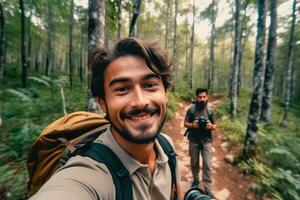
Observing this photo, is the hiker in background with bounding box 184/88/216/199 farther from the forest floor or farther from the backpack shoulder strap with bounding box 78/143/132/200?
the backpack shoulder strap with bounding box 78/143/132/200

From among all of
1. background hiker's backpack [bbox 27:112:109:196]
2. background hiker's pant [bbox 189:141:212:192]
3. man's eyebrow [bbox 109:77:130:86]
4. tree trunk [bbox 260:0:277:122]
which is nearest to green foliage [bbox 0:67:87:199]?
background hiker's backpack [bbox 27:112:109:196]

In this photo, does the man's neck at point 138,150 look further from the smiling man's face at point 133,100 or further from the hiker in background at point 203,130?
the hiker in background at point 203,130

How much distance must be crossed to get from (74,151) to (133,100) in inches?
23.7

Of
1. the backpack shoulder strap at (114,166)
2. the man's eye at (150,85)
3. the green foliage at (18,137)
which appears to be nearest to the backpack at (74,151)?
the backpack shoulder strap at (114,166)

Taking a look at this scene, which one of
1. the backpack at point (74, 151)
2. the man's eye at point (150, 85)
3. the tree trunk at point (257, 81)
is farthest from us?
the tree trunk at point (257, 81)

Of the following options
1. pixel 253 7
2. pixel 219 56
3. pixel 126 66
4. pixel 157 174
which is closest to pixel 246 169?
pixel 157 174

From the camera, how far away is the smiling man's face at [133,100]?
193 cm

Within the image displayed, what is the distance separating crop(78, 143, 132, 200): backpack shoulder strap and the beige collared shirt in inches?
1.5

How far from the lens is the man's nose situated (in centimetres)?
194

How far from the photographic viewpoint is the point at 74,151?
5.77 ft

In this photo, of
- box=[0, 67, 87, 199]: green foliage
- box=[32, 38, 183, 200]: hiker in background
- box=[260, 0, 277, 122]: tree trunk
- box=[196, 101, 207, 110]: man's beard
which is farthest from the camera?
box=[260, 0, 277, 122]: tree trunk

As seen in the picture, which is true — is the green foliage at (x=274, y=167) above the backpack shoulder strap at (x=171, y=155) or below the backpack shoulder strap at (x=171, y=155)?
below

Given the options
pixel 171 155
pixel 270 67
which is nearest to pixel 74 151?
pixel 171 155

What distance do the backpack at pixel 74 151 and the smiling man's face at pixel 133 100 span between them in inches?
10.2
